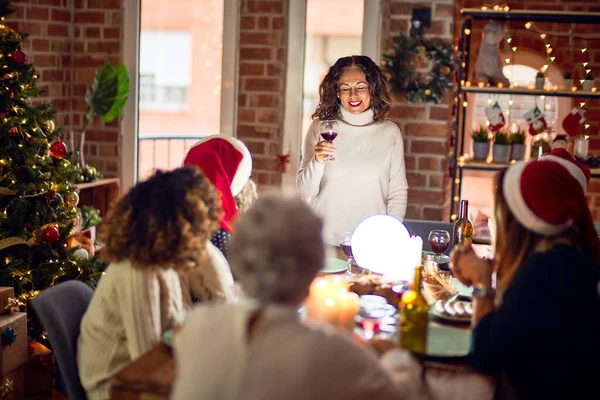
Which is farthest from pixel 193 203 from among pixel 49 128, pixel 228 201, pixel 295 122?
pixel 295 122

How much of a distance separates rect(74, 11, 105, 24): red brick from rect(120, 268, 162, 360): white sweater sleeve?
123 inches

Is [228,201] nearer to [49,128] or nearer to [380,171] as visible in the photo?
[380,171]

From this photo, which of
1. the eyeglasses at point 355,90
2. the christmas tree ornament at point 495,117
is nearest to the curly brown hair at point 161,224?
the eyeglasses at point 355,90

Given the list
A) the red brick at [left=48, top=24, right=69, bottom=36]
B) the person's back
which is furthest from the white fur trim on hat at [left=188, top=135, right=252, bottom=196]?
the red brick at [left=48, top=24, right=69, bottom=36]

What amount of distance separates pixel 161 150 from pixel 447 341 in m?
3.34

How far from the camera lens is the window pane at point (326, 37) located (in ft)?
14.7

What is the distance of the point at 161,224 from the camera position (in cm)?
202

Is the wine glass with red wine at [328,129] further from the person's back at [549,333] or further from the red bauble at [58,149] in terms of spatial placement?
the person's back at [549,333]

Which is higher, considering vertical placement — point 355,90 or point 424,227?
point 355,90

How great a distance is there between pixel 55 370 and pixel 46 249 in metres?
0.55

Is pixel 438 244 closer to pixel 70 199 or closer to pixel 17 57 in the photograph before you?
pixel 70 199

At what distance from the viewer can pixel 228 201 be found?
277cm

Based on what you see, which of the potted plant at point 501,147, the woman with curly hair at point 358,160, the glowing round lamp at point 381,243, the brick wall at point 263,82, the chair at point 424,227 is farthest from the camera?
the brick wall at point 263,82

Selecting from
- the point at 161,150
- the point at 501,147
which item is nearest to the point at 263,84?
the point at 161,150
